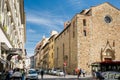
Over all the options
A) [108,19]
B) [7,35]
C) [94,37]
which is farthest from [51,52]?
[7,35]

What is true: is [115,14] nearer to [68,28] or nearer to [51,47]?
[68,28]

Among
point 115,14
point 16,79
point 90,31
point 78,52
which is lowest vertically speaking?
point 16,79

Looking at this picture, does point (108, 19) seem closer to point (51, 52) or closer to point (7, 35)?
point (51, 52)

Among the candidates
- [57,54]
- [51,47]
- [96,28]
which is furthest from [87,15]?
[51,47]

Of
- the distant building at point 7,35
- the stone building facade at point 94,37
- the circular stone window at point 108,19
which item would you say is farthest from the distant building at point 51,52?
the distant building at point 7,35

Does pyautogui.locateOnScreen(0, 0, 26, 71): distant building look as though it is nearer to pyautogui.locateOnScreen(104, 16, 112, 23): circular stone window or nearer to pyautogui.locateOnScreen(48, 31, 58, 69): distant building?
pyautogui.locateOnScreen(104, 16, 112, 23): circular stone window

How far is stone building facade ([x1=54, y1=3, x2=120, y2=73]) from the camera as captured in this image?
60.7 metres

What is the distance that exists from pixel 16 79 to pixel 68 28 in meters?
46.8

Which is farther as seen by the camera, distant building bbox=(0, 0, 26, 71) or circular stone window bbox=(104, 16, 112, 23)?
circular stone window bbox=(104, 16, 112, 23)

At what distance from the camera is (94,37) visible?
62.7 metres

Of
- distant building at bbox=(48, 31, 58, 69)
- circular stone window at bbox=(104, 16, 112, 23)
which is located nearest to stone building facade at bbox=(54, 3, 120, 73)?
circular stone window at bbox=(104, 16, 112, 23)

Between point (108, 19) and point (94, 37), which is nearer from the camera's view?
point (94, 37)

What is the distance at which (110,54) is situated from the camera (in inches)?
2495

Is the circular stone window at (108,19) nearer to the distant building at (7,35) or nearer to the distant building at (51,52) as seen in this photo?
the distant building at (7,35)
